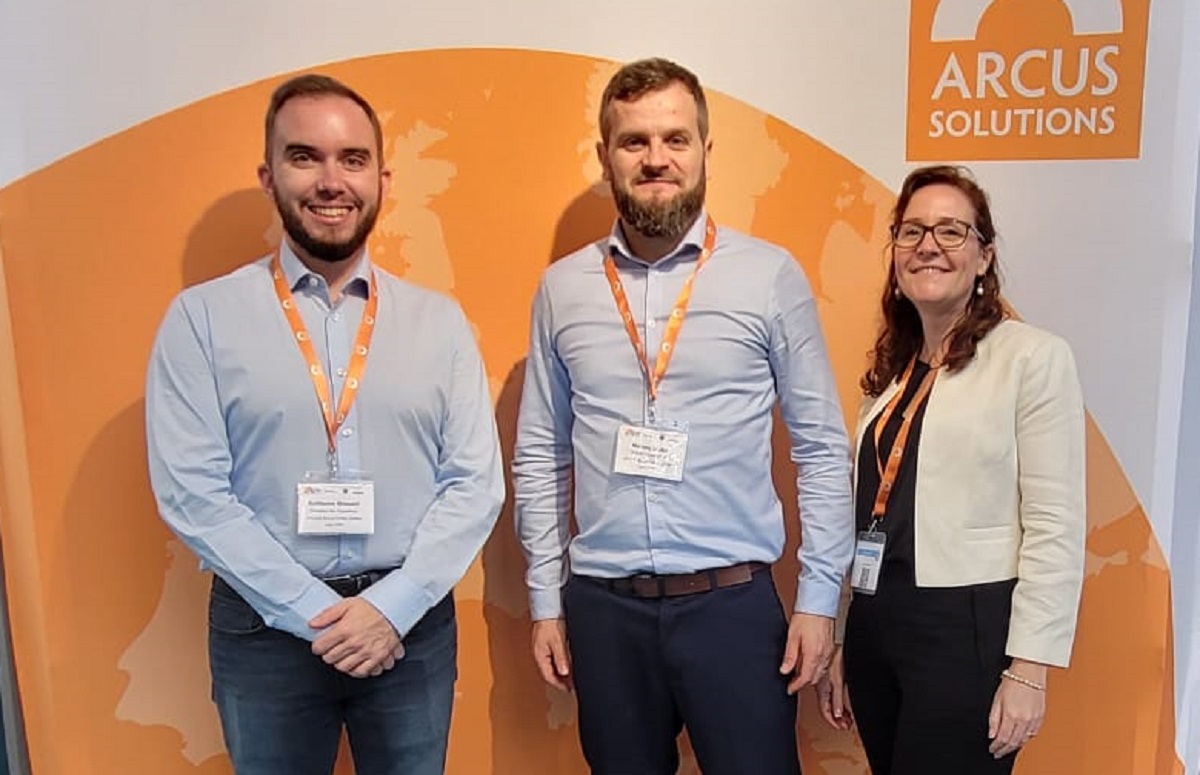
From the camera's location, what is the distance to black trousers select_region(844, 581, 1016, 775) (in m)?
1.73

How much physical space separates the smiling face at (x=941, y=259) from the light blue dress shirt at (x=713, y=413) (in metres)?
0.22

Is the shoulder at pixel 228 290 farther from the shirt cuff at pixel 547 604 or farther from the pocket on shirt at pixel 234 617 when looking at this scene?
the shirt cuff at pixel 547 604

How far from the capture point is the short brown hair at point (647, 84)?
1.90m

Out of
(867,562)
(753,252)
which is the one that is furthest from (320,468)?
(867,562)

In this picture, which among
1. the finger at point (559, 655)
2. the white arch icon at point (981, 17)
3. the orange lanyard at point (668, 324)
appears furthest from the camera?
the white arch icon at point (981, 17)

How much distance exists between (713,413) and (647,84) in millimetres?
683

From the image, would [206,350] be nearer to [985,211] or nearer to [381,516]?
[381,516]

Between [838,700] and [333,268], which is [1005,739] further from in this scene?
[333,268]

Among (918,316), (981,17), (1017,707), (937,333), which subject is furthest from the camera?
(981,17)

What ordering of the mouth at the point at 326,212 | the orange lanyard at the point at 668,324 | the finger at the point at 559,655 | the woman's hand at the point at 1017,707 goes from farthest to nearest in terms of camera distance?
the finger at the point at 559,655
the orange lanyard at the point at 668,324
the mouth at the point at 326,212
the woman's hand at the point at 1017,707

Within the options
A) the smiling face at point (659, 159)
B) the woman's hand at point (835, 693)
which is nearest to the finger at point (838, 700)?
the woman's hand at point (835, 693)

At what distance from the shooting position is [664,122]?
1.87 m

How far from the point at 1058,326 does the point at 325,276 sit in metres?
1.72

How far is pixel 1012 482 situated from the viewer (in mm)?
1785
